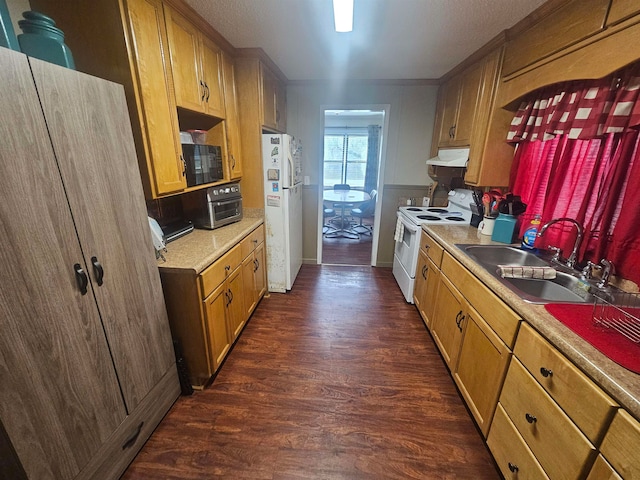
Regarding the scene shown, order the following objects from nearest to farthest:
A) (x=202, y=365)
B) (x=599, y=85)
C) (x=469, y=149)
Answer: (x=599, y=85) < (x=202, y=365) < (x=469, y=149)

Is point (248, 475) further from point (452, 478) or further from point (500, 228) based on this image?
point (500, 228)

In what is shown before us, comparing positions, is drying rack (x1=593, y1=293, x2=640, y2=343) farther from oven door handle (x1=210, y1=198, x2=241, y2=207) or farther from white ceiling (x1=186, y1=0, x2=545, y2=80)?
oven door handle (x1=210, y1=198, x2=241, y2=207)

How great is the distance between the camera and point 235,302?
2053 millimetres

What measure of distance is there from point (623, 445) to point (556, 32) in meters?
1.98

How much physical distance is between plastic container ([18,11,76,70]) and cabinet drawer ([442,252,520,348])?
222 cm

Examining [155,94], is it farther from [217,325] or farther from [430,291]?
[430,291]

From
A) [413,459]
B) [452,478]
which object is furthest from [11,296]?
[452,478]

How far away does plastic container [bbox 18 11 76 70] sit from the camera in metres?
1.01

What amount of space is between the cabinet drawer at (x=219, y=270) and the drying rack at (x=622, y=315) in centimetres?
184

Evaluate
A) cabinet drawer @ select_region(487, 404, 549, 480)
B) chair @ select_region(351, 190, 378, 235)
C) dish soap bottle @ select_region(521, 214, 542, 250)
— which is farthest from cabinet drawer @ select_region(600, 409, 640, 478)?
chair @ select_region(351, 190, 378, 235)

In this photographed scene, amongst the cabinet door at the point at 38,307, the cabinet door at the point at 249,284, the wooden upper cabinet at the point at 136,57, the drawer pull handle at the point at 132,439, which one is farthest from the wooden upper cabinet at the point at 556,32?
the drawer pull handle at the point at 132,439

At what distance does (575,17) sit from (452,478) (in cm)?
245

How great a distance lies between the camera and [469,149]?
2.36 metres

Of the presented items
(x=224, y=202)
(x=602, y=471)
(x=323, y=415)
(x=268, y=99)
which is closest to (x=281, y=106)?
(x=268, y=99)
